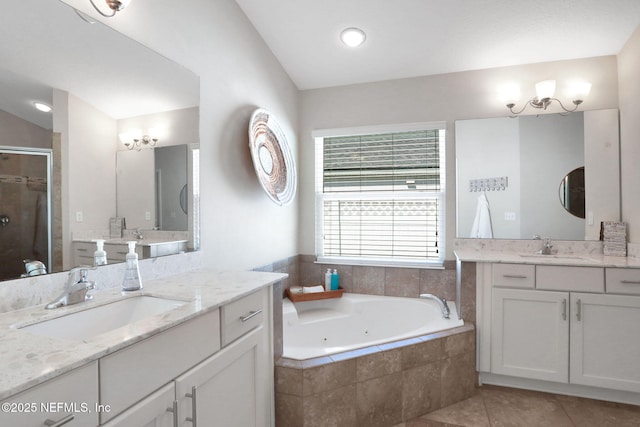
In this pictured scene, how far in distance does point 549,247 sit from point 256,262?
233 centimetres

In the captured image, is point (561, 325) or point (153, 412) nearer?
point (153, 412)

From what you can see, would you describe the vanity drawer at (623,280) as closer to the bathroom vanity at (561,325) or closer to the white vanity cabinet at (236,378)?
the bathroom vanity at (561,325)

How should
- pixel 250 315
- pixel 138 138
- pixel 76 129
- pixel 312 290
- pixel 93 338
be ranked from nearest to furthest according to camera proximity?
pixel 93 338, pixel 76 129, pixel 250 315, pixel 138 138, pixel 312 290

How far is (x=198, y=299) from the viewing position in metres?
1.25

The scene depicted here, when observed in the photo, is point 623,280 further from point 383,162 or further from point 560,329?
point 383,162

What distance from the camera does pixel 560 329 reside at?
2.09 meters

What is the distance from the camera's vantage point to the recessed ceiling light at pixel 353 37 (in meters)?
2.46

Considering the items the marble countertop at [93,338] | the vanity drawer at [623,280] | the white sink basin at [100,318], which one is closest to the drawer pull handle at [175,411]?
the marble countertop at [93,338]

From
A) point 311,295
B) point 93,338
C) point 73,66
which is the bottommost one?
point 311,295

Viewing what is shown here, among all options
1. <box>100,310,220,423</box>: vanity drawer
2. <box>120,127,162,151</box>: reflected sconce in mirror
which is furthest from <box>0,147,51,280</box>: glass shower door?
<box>100,310,220,423</box>: vanity drawer

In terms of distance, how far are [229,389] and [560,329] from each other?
210 cm

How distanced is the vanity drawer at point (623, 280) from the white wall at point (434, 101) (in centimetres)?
108

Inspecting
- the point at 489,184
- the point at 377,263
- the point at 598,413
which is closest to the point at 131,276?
the point at 377,263

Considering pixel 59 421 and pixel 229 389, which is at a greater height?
pixel 59 421
